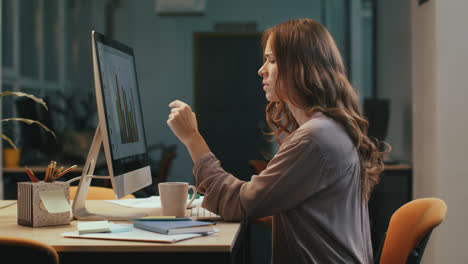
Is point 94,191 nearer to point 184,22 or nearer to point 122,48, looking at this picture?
point 122,48

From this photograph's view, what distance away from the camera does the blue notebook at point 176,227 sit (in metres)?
1.40

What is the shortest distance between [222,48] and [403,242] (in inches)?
240

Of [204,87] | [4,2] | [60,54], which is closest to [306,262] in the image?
[4,2]

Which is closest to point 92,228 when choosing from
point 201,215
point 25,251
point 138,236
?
point 138,236

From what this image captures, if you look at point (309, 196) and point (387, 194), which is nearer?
point (309, 196)

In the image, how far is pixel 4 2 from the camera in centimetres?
443

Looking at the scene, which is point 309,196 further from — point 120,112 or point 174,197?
point 120,112

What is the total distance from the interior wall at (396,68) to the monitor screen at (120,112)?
266 centimetres

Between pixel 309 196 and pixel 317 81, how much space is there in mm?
298

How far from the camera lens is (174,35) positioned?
747cm

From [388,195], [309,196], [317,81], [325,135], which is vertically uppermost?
[317,81]

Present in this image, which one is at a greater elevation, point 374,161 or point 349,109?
point 349,109

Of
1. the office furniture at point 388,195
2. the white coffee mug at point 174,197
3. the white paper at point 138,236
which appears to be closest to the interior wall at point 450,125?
the office furniture at point 388,195

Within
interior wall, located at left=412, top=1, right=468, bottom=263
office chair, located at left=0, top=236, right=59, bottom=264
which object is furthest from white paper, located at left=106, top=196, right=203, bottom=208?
interior wall, located at left=412, top=1, right=468, bottom=263
